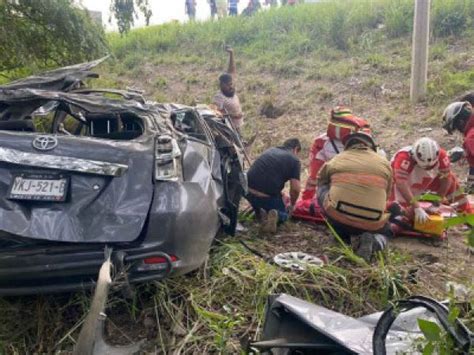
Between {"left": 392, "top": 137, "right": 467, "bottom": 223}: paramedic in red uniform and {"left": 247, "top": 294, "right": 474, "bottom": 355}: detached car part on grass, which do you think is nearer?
{"left": 247, "top": 294, "right": 474, "bottom": 355}: detached car part on grass

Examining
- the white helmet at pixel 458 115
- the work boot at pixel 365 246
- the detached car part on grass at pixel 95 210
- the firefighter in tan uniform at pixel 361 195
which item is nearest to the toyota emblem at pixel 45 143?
the detached car part on grass at pixel 95 210

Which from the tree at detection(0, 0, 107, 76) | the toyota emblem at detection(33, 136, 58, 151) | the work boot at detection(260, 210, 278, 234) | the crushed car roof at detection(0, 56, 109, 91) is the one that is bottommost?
the work boot at detection(260, 210, 278, 234)

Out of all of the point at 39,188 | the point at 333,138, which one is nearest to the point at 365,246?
the point at 333,138

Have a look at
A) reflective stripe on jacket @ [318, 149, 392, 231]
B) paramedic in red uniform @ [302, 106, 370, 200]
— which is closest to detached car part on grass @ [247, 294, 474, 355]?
reflective stripe on jacket @ [318, 149, 392, 231]

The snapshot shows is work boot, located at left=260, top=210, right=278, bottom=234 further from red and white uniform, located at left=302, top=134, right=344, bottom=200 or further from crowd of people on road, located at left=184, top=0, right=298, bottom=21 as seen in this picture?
crowd of people on road, located at left=184, top=0, right=298, bottom=21

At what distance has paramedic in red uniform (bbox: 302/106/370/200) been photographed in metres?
6.09

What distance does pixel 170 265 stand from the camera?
10.8ft

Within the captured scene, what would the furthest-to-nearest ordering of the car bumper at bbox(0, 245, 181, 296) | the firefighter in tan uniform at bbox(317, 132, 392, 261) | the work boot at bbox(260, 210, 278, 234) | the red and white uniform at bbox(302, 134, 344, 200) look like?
1. the red and white uniform at bbox(302, 134, 344, 200)
2. the work boot at bbox(260, 210, 278, 234)
3. the firefighter in tan uniform at bbox(317, 132, 392, 261)
4. the car bumper at bbox(0, 245, 181, 296)

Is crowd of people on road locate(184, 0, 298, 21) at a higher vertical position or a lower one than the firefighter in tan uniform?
higher

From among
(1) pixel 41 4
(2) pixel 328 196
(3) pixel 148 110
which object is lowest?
(2) pixel 328 196

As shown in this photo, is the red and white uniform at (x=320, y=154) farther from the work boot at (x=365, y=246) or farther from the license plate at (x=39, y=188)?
the license plate at (x=39, y=188)

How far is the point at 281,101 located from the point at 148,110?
8.76 meters

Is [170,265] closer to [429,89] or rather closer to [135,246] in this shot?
[135,246]

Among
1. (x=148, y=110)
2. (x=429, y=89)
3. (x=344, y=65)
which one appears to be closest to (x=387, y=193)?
(x=148, y=110)
